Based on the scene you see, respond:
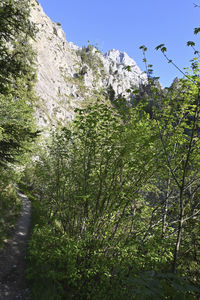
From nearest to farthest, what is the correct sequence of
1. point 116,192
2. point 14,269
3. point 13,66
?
point 116,192 → point 13,66 → point 14,269

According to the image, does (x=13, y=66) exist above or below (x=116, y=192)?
above

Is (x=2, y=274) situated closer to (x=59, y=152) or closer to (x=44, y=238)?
(x=44, y=238)

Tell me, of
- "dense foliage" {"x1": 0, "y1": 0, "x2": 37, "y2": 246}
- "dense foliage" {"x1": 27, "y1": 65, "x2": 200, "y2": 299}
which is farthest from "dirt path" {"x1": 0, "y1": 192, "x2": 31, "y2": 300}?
"dense foliage" {"x1": 0, "y1": 0, "x2": 37, "y2": 246}

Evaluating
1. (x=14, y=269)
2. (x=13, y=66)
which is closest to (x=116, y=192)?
(x=14, y=269)

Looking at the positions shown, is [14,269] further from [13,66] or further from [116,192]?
[13,66]

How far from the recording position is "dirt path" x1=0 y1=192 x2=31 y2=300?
4.69m

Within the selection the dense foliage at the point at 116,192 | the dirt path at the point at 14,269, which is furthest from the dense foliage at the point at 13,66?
the dense foliage at the point at 116,192

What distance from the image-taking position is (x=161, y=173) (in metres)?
4.78

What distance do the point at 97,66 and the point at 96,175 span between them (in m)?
3.09

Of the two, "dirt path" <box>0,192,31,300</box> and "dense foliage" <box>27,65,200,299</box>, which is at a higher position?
"dense foliage" <box>27,65,200,299</box>

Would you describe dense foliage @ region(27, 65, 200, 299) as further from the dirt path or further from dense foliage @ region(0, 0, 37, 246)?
dense foliage @ region(0, 0, 37, 246)

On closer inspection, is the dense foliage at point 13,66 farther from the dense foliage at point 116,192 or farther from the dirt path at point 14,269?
the dense foliage at point 116,192

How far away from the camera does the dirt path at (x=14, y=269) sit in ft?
15.4

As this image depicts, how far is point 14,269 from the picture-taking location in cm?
570
